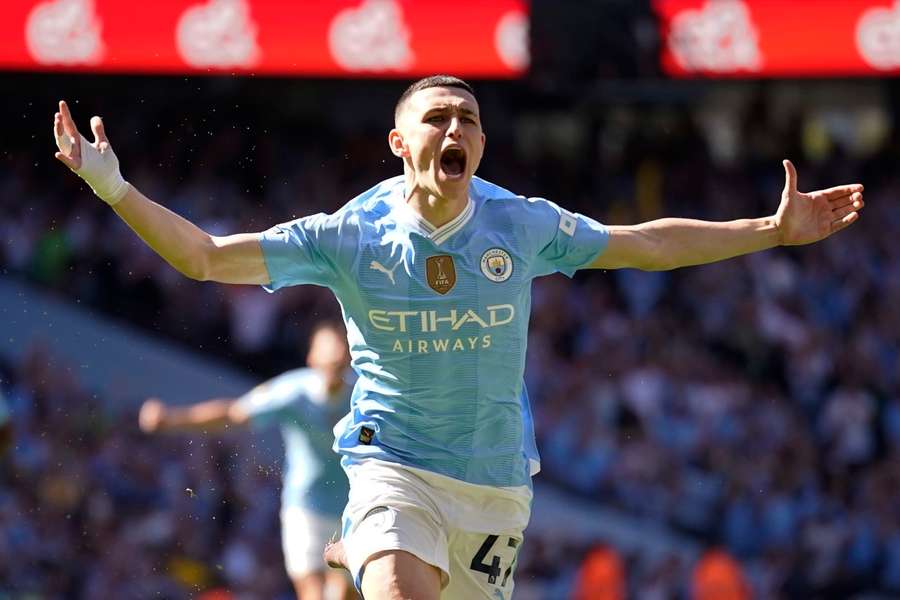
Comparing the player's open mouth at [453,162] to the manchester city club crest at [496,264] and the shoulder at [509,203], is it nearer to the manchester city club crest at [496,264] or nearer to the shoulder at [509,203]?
the shoulder at [509,203]

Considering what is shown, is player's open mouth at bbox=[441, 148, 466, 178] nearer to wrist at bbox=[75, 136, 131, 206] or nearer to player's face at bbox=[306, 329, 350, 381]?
wrist at bbox=[75, 136, 131, 206]

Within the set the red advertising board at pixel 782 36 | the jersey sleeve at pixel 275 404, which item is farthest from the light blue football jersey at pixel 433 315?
the red advertising board at pixel 782 36

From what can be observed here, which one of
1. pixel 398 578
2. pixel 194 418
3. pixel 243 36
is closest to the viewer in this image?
pixel 398 578

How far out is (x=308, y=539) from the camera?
9.48m

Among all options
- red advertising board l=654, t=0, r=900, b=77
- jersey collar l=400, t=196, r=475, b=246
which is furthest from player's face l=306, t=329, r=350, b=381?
red advertising board l=654, t=0, r=900, b=77

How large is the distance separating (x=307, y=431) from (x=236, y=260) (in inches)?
144

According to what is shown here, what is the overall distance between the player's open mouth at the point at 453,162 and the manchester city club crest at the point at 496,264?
314 mm

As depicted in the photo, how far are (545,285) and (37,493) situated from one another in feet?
17.7

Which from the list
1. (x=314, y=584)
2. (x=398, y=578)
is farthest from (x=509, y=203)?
(x=314, y=584)

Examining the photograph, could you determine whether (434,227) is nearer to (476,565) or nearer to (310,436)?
(476,565)

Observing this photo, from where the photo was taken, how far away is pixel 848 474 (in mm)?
16391

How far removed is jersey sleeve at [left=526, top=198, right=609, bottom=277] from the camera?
20.5 ft

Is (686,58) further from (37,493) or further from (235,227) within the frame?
(37,493)

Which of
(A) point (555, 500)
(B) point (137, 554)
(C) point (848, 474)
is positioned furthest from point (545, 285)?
(B) point (137, 554)
